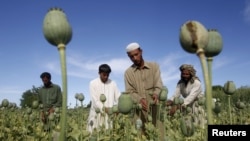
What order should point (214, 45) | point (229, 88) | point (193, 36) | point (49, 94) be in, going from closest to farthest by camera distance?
1. point (193, 36)
2. point (214, 45)
3. point (229, 88)
4. point (49, 94)

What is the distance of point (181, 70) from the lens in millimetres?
7242

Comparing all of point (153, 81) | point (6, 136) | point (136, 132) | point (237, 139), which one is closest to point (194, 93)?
point (153, 81)

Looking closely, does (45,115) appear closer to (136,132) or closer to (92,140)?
(136,132)

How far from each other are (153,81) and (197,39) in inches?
183

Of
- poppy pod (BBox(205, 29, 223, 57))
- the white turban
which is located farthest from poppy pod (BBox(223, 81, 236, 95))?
the white turban

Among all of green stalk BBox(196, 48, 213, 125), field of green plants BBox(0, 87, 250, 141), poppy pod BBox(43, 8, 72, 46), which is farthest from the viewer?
field of green plants BBox(0, 87, 250, 141)

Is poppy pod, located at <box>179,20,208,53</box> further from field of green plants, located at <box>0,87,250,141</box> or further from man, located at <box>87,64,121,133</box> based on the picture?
man, located at <box>87,64,121,133</box>

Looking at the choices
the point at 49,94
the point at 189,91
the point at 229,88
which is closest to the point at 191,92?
the point at 189,91

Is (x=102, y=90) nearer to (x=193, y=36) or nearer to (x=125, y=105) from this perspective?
(x=125, y=105)

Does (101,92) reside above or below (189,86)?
below

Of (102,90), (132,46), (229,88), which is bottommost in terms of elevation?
(229,88)

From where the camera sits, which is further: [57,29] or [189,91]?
[189,91]

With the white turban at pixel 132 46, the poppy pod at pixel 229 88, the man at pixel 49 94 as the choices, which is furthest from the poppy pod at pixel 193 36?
the man at pixel 49 94

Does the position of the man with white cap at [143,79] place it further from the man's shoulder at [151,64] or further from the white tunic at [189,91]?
the white tunic at [189,91]
